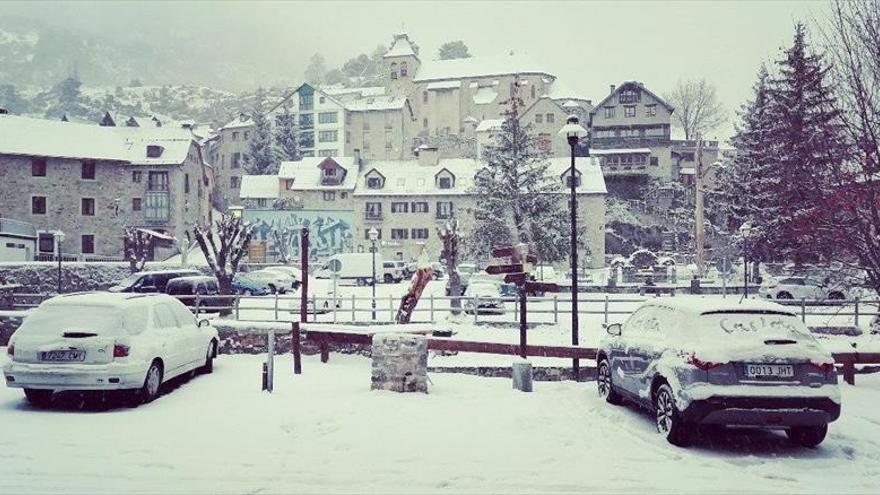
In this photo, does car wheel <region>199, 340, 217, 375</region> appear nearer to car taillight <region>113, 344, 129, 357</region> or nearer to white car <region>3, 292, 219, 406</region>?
white car <region>3, 292, 219, 406</region>

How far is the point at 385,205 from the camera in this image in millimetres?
65188

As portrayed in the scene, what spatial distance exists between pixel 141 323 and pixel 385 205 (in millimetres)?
55552

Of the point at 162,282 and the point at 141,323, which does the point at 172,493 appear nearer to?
the point at 141,323

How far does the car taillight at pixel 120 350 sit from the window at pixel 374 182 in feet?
187

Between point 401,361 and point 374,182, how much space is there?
56.6m

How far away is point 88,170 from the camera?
51.4m

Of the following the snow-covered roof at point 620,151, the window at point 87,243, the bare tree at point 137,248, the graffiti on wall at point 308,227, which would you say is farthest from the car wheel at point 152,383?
the snow-covered roof at point 620,151

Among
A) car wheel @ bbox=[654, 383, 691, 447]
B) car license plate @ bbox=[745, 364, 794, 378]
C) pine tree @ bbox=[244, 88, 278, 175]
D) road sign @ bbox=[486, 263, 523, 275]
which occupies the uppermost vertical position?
pine tree @ bbox=[244, 88, 278, 175]

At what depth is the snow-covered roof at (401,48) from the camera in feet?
358

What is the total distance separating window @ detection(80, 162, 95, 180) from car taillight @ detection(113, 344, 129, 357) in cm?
4848

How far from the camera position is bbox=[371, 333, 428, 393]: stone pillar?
10.4 metres

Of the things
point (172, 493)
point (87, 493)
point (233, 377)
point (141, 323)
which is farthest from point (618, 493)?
point (233, 377)

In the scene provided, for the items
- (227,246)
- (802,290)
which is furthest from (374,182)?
(802,290)

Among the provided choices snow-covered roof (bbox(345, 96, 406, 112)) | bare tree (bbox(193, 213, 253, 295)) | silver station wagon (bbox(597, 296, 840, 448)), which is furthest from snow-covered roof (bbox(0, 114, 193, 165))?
silver station wagon (bbox(597, 296, 840, 448))
